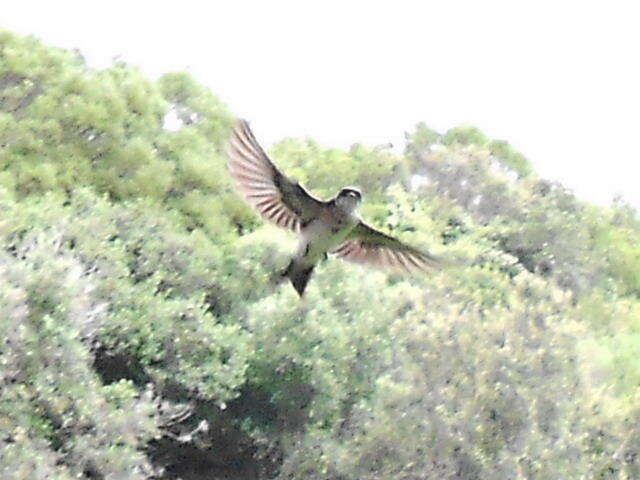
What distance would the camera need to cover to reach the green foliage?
589 inches

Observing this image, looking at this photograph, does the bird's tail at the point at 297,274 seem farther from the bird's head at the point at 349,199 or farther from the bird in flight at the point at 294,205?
the bird's head at the point at 349,199

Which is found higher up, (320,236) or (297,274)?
(320,236)

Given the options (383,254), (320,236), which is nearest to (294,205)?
(320,236)

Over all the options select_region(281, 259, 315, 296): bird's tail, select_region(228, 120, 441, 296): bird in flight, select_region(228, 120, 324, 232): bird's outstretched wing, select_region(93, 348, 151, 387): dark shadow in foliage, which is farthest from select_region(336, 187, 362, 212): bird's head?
select_region(93, 348, 151, 387): dark shadow in foliage

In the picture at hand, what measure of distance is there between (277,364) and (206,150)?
7907mm

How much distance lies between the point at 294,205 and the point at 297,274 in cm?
31

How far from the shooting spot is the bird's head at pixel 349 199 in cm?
536

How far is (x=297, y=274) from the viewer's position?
569 cm

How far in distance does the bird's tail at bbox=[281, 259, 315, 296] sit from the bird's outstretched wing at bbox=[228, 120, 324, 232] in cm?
17

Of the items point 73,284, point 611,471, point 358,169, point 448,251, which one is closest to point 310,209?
point 73,284

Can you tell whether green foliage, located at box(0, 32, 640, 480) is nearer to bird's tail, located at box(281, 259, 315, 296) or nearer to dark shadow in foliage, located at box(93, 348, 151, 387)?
dark shadow in foliage, located at box(93, 348, 151, 387)

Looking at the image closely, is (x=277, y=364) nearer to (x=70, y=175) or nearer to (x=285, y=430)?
(x=285, y=430)

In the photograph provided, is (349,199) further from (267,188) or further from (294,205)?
(267,188)

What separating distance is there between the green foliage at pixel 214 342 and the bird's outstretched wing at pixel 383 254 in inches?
243
